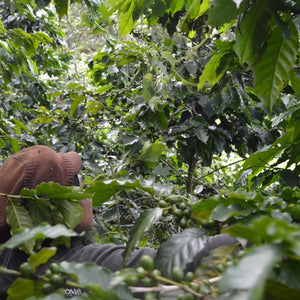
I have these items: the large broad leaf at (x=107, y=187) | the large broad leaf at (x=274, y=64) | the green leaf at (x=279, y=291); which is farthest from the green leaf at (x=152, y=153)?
the green leaf at (x=279, y=291)

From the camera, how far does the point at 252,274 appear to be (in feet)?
1.06

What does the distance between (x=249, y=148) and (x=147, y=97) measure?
2.48 ft

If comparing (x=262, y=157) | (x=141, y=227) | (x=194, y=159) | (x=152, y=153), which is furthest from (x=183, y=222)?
(x=194, y=159)

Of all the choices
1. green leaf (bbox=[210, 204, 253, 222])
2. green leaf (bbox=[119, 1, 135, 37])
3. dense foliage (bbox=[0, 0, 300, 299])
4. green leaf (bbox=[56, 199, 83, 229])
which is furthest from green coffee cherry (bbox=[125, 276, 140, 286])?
green leaf (bbox=[119, 1, 135, 37])

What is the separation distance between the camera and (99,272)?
1.59 ft

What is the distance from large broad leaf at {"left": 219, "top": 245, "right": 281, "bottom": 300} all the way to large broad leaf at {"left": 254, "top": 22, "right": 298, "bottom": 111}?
58 centimetres

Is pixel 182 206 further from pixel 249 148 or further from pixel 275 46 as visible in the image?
pixel 249 148

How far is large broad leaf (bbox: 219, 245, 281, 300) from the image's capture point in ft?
1.01

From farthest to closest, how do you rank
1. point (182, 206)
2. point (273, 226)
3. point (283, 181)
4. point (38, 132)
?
point (38, 132) → point (283, 181) → point (182, 206) → point (273, 226)

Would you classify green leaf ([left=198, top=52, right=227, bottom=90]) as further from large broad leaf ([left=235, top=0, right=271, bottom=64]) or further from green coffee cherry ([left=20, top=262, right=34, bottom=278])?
green coffee cherry ([left=20, top=262, right=34, bottom=278])

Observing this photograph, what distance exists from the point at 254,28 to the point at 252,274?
1.88 ft

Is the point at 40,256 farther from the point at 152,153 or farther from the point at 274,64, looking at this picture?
the point at 274,64

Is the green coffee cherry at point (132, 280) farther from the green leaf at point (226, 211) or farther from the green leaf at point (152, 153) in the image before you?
the green leaf at point (152, 153)

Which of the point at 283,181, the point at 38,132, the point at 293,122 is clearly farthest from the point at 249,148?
the point at 38,132
